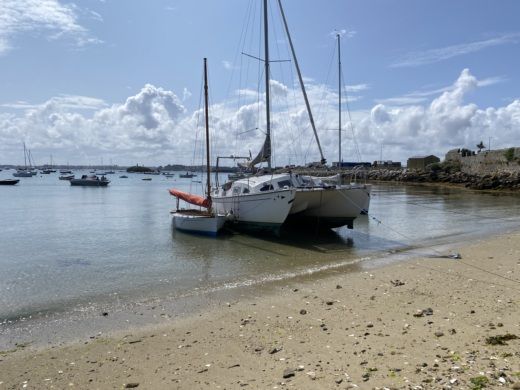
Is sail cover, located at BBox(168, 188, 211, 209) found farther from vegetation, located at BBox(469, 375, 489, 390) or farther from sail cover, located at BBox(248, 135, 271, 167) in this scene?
vegetation, located at BBox(469, 375, 489, 390)

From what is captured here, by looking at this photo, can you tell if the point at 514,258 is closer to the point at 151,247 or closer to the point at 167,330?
the point at 167,330

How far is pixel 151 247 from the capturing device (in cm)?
2117

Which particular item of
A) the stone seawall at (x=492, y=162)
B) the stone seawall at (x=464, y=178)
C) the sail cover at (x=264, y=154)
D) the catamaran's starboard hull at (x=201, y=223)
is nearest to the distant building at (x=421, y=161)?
the stone seawall at (x=464, y=178)

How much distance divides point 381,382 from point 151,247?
16.9 metres

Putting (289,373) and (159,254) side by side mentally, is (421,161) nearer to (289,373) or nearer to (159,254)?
(159,254)

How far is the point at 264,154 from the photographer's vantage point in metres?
26.7

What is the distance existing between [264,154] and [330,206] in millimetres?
5367

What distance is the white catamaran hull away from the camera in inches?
861

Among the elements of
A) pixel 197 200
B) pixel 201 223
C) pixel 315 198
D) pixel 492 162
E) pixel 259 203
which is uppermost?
pixel 492 162

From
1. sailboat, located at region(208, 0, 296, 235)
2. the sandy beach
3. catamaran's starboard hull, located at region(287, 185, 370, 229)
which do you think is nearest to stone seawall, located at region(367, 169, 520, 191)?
catamaran's starboard hull, located at region(287, 185, 370, 229)

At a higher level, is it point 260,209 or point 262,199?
point 262,199

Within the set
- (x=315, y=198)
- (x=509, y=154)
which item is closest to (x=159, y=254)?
(x=315, y=198)

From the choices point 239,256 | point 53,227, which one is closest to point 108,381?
point 239,256

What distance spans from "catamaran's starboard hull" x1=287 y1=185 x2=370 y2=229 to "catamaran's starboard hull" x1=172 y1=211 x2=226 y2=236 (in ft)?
13.7
